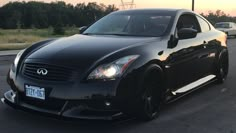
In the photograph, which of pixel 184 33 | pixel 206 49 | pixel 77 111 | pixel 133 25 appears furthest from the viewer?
pixel 206 49

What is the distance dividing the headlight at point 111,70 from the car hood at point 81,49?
0.45ft

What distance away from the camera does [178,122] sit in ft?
17.9

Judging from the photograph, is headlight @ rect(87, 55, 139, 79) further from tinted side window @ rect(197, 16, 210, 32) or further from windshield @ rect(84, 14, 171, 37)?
tinted side window @ rect(197, 16, 210, 32)

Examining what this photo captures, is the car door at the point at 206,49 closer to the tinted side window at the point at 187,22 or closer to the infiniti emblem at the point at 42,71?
the tinted side window at the point at 187,22

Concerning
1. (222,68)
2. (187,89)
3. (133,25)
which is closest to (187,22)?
(133,25)

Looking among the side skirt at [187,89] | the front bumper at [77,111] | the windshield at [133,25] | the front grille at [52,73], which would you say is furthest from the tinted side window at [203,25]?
the front grille at [52,73]

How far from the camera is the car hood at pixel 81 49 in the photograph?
16.2ft

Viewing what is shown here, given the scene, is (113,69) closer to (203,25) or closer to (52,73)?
(52,73)

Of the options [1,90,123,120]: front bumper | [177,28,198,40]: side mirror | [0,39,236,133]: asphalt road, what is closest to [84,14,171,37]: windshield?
[177,28,198,40]: side mirror

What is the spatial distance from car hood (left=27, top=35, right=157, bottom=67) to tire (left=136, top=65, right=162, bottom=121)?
17.0 inches

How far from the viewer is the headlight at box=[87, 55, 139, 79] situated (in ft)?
15.6

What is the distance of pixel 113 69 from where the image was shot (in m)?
4.84

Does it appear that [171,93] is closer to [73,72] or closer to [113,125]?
[113,125]

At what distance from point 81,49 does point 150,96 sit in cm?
105
